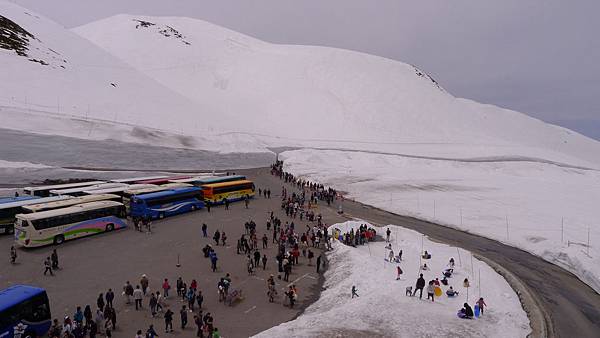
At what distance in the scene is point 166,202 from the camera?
27.1 metres

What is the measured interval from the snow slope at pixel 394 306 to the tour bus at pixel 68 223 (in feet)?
43.2

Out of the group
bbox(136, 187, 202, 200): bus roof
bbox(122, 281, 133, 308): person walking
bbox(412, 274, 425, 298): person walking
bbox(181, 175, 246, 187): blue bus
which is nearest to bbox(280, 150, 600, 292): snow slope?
bbox(412, 274, 425, 298): person walking

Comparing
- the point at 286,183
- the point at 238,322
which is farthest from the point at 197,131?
the point at 238,322

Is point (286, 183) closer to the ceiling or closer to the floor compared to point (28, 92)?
closer to the floor

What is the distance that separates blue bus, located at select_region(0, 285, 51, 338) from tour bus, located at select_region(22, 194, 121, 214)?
443 inches

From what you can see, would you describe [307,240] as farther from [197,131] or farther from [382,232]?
[197,131]

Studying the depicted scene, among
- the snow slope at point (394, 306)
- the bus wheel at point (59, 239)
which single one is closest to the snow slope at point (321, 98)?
→ the bus wheel at point (59, 239)

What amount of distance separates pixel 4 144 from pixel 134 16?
9900cm

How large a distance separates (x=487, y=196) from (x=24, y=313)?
1386 inches

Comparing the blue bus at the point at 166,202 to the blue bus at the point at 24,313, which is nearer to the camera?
the blue bus at the point at 24,313

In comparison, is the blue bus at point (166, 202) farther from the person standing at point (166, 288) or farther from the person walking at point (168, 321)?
the person walking at point (168, 321)

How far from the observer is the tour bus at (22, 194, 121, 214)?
22.0 m

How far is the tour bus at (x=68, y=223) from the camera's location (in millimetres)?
19750

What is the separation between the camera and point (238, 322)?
13.5 metres
